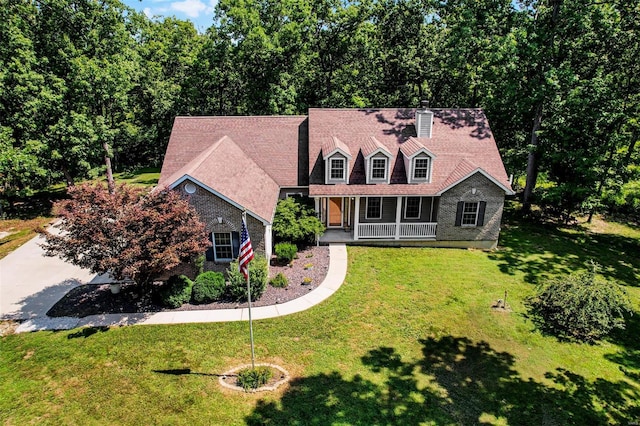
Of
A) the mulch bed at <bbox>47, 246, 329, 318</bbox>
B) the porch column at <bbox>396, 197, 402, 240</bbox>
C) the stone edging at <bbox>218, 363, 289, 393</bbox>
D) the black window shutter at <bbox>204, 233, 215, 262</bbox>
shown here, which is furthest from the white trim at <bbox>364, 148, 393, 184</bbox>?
the stone edging at <bbox>218, 363, 289, 393</bbox>

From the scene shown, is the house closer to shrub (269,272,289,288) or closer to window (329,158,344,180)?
window (329,158,344,180)

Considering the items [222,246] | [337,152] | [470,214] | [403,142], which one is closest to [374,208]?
[337,152]

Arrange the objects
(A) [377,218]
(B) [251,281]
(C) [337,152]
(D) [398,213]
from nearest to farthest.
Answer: (B) [251,281]
(C) [337,152]
(D) [398,213]
(A) [377,218]

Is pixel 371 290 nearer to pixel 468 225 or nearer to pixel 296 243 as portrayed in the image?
pixel 296 243

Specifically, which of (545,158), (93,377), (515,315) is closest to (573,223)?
(545,158)

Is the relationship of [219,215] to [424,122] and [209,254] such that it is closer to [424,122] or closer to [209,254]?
[209,254]

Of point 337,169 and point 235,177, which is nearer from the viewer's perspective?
point 235,177
